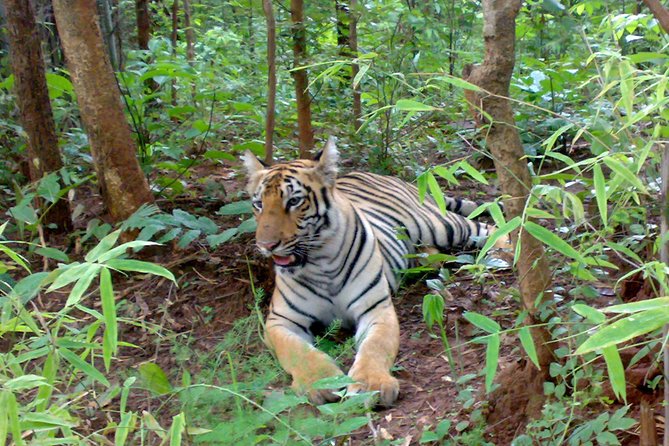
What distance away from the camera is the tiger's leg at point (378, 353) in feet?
10.9

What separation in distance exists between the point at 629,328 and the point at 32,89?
14.1ft

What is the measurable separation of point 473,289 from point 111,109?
224 cm

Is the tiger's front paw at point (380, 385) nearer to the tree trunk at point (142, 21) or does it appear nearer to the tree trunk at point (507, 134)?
the tree trunk at point (507, 134)

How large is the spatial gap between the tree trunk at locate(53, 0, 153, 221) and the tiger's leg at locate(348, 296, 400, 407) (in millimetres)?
1584

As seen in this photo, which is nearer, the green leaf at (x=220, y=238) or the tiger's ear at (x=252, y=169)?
the tiger's ear at (x=252, y=169)

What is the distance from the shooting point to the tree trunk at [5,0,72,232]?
186 inches

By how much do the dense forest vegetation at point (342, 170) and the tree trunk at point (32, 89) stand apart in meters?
0.01

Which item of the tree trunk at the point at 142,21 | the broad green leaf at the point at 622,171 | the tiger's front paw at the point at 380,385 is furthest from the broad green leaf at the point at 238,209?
the tree trunk at the point at 142,21

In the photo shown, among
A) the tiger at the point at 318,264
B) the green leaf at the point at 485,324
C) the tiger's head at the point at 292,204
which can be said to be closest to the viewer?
the green leaf at the point at 485,324

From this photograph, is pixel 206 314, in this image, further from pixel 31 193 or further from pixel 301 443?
pixel 301 443

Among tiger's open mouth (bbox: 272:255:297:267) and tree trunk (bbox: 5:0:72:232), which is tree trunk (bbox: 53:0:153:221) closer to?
tree trunk (bbox: 5:0:72:232)

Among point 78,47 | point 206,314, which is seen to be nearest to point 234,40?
point 78,47

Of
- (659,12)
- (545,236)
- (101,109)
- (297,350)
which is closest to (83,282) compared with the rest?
(545,236)

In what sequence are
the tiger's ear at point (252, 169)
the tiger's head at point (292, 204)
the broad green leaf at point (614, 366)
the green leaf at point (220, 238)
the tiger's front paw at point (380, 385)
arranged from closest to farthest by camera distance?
1. the broad green leaf at point (614, 366)
2. the tiger's front paw at point (380, 385)
3. the tiger's head at point (292, 204)
4. the tiger's ear at point (252, 169)
5. the green leaf at point (220, 238)
